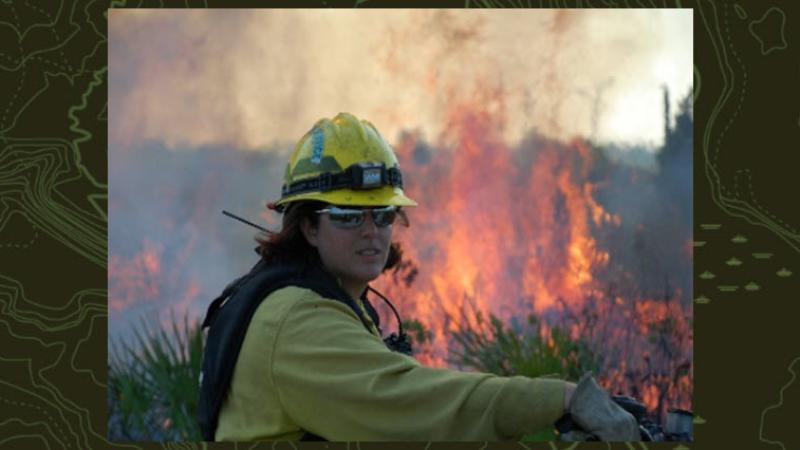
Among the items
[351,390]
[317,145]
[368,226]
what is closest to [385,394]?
[351,390]

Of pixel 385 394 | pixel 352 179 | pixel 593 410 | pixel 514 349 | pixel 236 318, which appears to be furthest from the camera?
pixel 514 349

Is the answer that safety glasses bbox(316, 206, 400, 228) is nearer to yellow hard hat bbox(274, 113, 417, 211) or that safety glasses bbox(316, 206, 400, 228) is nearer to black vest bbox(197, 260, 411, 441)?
yellow hard hat bbox(274, 113, 417, 211)

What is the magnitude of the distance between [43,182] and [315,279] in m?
2.46

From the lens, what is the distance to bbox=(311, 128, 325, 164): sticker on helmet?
7.75 metres

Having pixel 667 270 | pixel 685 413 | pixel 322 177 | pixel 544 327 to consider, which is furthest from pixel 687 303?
pixel 322 177

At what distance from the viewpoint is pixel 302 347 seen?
7.14 m

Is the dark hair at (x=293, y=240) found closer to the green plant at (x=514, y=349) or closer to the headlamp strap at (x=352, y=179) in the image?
the headlamp strap at (x=352, y=179)

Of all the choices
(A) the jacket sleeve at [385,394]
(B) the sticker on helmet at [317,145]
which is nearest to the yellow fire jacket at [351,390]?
(A) the jacket sleeve at [385,394]

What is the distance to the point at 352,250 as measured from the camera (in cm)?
767

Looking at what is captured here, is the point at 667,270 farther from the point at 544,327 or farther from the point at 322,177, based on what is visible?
the point at 322,177

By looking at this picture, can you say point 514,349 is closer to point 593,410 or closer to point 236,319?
point 236,319

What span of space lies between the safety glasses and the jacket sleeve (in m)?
0.64

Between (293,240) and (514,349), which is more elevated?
(293,240)

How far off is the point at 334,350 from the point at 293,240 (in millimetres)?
874
